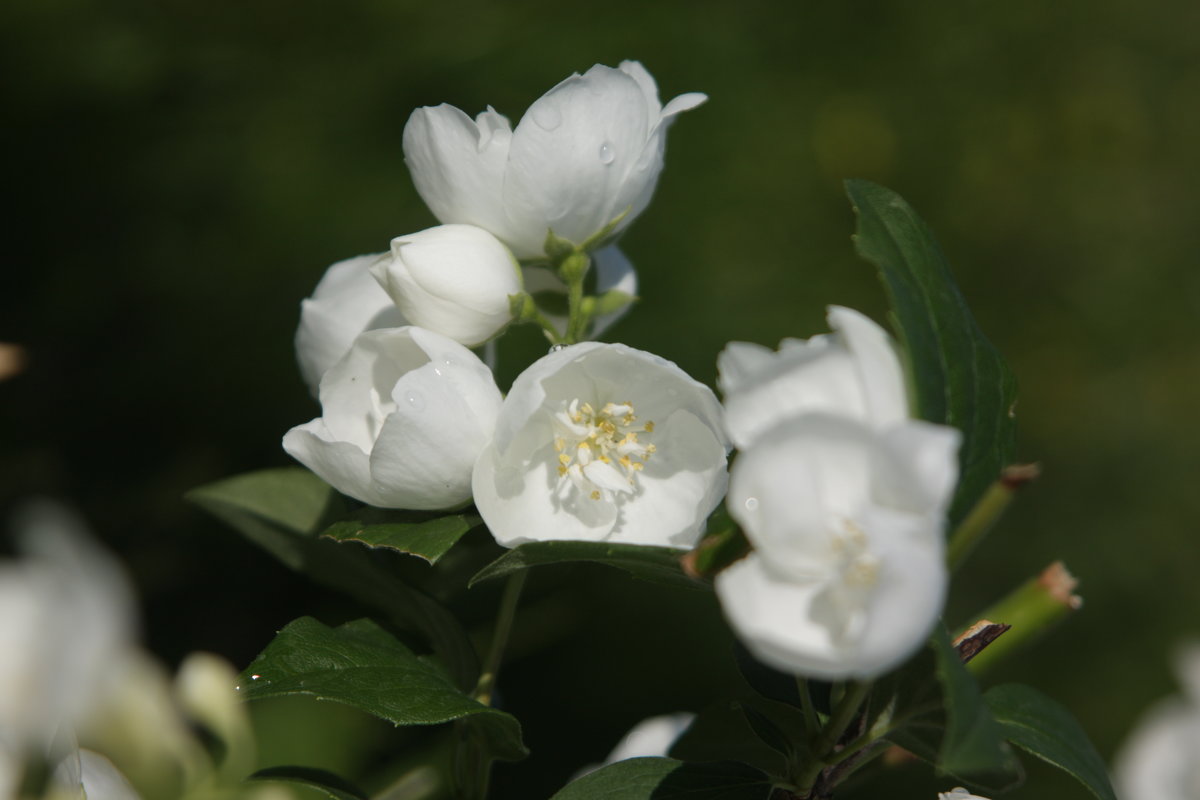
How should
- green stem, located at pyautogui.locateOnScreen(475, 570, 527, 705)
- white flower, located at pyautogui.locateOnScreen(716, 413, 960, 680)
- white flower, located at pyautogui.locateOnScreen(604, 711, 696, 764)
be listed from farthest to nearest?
white flower, located at pyautogui.locateOnScreen(604, 711, 696, 764) < green stem, located at pyautogui.locateOnScreen(475, 570, 527, 705) < white flower, located at pyautogui.locateOnScreen(716, 413, 960, 680)

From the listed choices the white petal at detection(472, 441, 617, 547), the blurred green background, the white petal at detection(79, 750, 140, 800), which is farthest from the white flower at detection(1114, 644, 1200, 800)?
the blurred green background

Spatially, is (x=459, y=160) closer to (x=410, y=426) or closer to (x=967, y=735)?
(x=410, y=426)

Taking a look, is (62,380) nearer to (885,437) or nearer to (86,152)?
(86,152)

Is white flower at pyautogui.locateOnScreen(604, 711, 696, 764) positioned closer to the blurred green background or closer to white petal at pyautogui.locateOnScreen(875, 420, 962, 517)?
white petal at pyautogui.locateOnScreen(875, 420, 962, 517)

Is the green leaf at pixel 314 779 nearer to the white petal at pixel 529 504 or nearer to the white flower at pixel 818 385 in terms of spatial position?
the white petal at pixel 529 504

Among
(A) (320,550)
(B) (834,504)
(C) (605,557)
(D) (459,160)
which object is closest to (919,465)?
(B) (834,504)

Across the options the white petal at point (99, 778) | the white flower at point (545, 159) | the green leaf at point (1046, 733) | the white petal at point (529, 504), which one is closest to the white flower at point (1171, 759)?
the green leaf at point (1046, 733)

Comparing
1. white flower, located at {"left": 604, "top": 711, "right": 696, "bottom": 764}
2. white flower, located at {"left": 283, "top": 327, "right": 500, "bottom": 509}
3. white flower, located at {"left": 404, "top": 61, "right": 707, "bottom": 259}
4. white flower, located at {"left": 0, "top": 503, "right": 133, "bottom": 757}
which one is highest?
white flower, located at {"left": 0, "top": 503, "right": 133, "bottom": 757}
